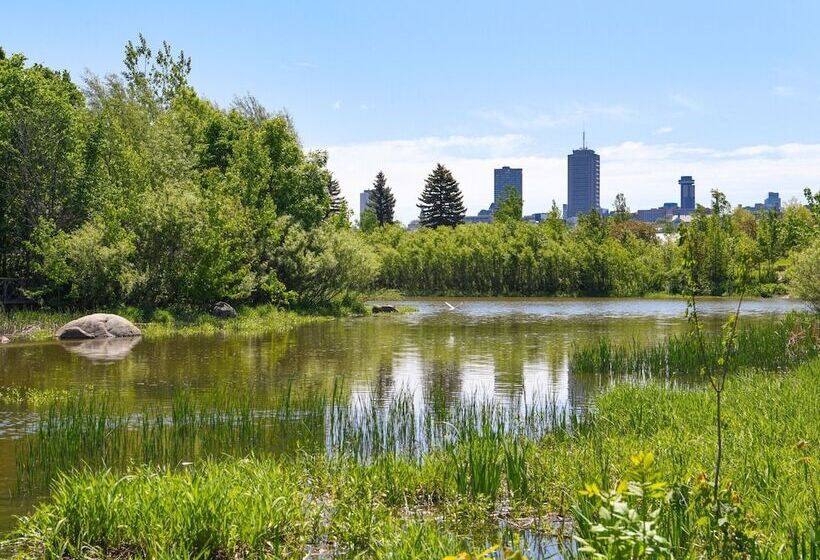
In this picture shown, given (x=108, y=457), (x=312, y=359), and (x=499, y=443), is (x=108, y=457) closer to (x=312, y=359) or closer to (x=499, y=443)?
(x=499, y=443)

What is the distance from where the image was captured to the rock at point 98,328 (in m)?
32.4

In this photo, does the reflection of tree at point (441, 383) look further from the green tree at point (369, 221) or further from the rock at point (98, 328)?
the green tree at point (369, 221)

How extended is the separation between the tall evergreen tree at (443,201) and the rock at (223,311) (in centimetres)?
6975

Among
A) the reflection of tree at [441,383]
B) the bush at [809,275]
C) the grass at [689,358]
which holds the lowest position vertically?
the reflection of tree at [441,383]

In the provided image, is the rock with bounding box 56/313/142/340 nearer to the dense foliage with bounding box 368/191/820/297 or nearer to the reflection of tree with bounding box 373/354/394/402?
the reflection of tree with bounding box 373/354/394/402

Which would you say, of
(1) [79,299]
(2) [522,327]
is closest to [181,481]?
(1) [79,299]

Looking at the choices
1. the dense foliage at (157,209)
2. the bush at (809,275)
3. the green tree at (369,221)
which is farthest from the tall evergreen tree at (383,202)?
the bush at (809,275)

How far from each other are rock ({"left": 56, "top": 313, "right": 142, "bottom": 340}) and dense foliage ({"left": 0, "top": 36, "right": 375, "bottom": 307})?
375 centimetres

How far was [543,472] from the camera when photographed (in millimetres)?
10133

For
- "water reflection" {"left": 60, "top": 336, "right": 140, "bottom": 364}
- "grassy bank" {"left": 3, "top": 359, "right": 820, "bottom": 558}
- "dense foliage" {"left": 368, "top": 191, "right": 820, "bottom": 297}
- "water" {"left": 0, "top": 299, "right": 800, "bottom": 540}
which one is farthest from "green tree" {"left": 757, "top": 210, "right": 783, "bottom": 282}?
"grassy bank" {"left": 3, "top": 359, "right": 820, "bottom": 558}

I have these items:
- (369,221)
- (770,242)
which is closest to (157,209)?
(770,242)

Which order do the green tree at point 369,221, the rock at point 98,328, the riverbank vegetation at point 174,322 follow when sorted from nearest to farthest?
the rock at point 98,328 → the riverbank vegetation at point 174,322 → the green tree at point 369,221

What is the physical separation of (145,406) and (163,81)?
196 ft

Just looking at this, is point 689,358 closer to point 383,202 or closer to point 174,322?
point 174,322
